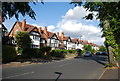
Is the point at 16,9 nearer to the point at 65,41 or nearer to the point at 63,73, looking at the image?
the point at 63,73

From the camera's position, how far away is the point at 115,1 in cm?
289

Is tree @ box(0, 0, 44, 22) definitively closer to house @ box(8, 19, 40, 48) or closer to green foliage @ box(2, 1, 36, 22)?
green foliage @ box(2, 1, 36, 22)

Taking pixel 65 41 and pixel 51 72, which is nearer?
pixel 51 72

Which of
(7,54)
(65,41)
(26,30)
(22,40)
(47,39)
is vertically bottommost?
A: (7,54)

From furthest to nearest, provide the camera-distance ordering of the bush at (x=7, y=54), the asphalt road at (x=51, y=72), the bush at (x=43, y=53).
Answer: the bush at (x=43, y=53), the bush at (x=7, y=54), the asphalt road at (x=51, y=72)

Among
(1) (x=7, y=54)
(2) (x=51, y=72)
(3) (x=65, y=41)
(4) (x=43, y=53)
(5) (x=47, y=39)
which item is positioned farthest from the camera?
(3) (x=65, y=41)

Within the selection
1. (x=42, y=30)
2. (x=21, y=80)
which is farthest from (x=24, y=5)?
(x=42, y=30)

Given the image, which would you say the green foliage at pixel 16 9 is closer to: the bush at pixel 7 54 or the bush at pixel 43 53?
the bush at pixel 7 54

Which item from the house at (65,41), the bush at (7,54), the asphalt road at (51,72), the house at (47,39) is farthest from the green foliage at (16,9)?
the house at (65,41)

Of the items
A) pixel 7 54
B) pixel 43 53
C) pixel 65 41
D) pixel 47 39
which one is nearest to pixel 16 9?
pixel 7 54

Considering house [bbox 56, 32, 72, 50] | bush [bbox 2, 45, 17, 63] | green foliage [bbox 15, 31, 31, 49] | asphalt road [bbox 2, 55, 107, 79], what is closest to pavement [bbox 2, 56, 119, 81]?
asphalt road [bbox 2, 55, 107, 79]

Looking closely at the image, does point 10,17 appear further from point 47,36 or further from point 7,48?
point 47,36

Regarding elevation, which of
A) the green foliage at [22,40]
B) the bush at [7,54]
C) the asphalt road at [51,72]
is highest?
the green foliage at [22,40]

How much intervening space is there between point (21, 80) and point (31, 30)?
132 ft
